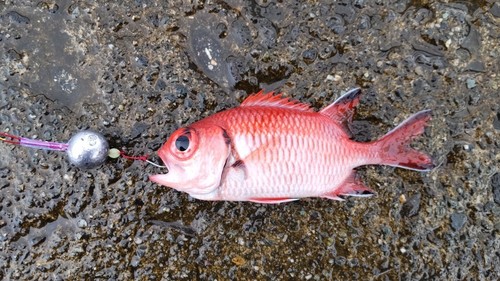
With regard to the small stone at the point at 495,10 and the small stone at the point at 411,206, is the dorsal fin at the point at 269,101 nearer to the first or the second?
the small stone at the point at 411,206

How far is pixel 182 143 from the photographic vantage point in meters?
2.79

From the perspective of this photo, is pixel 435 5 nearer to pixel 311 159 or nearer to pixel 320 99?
pixel 320 99

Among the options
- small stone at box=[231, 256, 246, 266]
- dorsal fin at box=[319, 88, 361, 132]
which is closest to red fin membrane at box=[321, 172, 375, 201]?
dorsal fin at box=[319, 88, 361, 132]

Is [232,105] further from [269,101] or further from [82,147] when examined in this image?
[82,147]

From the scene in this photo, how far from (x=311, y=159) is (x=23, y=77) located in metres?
1.98

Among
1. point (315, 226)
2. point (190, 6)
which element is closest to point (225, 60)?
point (190, 6)

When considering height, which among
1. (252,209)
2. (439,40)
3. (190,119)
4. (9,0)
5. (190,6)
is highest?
(9,0)

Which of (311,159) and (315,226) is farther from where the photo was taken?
(315,226)

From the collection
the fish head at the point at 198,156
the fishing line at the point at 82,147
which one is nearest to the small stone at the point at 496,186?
the fish head at the point at 198,156

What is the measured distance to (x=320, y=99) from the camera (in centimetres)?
337

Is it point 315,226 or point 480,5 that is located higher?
point 480,5

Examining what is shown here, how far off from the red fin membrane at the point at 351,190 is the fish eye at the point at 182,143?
2.96ft

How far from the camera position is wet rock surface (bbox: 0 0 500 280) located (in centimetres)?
332

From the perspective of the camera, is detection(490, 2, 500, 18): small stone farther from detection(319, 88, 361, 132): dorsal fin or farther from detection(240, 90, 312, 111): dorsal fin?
detection(240, 90, 312, 111): dorsal fin
